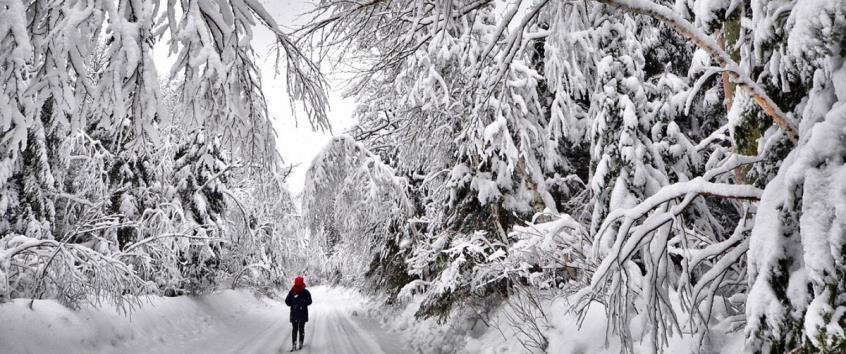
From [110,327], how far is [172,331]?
8.83ft

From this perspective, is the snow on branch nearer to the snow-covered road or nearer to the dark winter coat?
the snow-covered road

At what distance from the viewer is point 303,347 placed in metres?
10.3

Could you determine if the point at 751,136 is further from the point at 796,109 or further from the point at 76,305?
the point at 76,305

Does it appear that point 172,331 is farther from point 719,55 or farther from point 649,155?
point 719,55

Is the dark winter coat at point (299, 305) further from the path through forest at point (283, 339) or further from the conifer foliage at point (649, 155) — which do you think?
the conifer foliage at point (649, 155)

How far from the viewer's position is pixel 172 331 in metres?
10.7

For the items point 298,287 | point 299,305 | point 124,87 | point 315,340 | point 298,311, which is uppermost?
point 124,87

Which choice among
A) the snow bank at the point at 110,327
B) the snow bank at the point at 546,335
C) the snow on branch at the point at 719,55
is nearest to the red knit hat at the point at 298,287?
the snow bank at the point at 110,327

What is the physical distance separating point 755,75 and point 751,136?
0.40 metres

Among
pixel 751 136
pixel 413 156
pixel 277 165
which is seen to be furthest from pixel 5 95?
pixel 413 156

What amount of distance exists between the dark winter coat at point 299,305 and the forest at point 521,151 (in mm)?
1431

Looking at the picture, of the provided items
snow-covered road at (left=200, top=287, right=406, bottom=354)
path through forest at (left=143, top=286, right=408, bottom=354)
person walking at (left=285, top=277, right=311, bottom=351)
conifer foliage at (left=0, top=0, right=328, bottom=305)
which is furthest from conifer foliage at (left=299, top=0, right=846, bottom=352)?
person walking at (left=285, top=277, right=311, bottom=351)

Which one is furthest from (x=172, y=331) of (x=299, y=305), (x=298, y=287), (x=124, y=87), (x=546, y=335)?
(x=124, y=87)

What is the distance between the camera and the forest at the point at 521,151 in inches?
74.9
